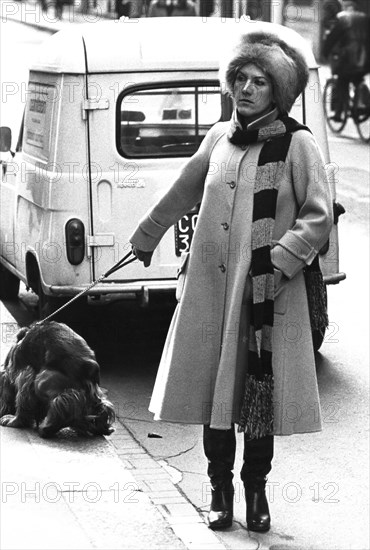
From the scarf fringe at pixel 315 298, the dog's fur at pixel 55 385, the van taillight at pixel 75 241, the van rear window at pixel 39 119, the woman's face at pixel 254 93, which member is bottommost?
the dog's fur at pixel 55 385

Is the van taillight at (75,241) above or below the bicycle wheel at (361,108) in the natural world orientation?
above

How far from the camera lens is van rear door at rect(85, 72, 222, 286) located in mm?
8430

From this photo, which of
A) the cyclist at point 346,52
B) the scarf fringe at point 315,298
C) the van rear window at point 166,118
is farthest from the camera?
the cyclist at point 346,52

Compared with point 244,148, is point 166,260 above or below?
below

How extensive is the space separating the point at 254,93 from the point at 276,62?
0.15 meters

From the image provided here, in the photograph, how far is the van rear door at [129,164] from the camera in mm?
8430

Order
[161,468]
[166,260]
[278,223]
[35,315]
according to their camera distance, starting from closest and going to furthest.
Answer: [278,223]
[161,468]
[166,260]
[35,315]

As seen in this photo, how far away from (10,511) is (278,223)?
1.61m

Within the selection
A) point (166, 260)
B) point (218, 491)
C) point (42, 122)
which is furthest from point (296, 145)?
point (42, 122)

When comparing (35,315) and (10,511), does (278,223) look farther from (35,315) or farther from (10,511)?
(35,315)

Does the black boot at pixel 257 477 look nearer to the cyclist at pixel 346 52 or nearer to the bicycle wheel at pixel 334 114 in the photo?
the cyclist at pixel 346 52

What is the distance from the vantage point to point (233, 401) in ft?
17.4

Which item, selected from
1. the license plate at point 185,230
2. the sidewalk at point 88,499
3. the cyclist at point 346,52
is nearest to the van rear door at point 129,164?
the license plate at point 185,230

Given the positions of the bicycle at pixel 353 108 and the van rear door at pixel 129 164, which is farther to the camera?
the bicycle at pixel 353 108
